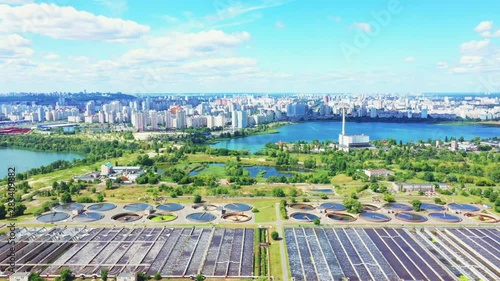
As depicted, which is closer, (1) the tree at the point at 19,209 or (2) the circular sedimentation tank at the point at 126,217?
(2) the circular sedimentation tank at the point at 126,217

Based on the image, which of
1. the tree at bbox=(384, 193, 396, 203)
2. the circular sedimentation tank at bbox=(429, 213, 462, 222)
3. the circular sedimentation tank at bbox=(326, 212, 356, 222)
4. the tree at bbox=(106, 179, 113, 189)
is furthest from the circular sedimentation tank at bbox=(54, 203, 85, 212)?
the circular sedimentation tank at bbox=(429, 213, 462, 222)

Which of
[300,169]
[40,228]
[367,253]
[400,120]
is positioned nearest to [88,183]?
[40,228]

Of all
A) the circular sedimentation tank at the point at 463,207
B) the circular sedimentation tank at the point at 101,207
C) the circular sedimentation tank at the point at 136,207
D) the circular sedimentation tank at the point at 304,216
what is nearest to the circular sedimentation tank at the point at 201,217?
the circular sedimentation tank at the point at 136,207

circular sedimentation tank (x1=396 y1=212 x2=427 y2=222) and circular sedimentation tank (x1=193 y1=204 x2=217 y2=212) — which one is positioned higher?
circular sedimentation tank (x1=193 y1=204 x2=217 y2=212)

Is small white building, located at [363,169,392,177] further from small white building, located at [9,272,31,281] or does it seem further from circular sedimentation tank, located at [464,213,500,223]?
small white building, located at [9,272,31,281]

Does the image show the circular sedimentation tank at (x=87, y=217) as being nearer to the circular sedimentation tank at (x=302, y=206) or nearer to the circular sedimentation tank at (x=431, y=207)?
the circular sedimentation tank at (x=302, y=206)

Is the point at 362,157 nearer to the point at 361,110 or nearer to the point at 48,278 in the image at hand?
the point at 48,278
